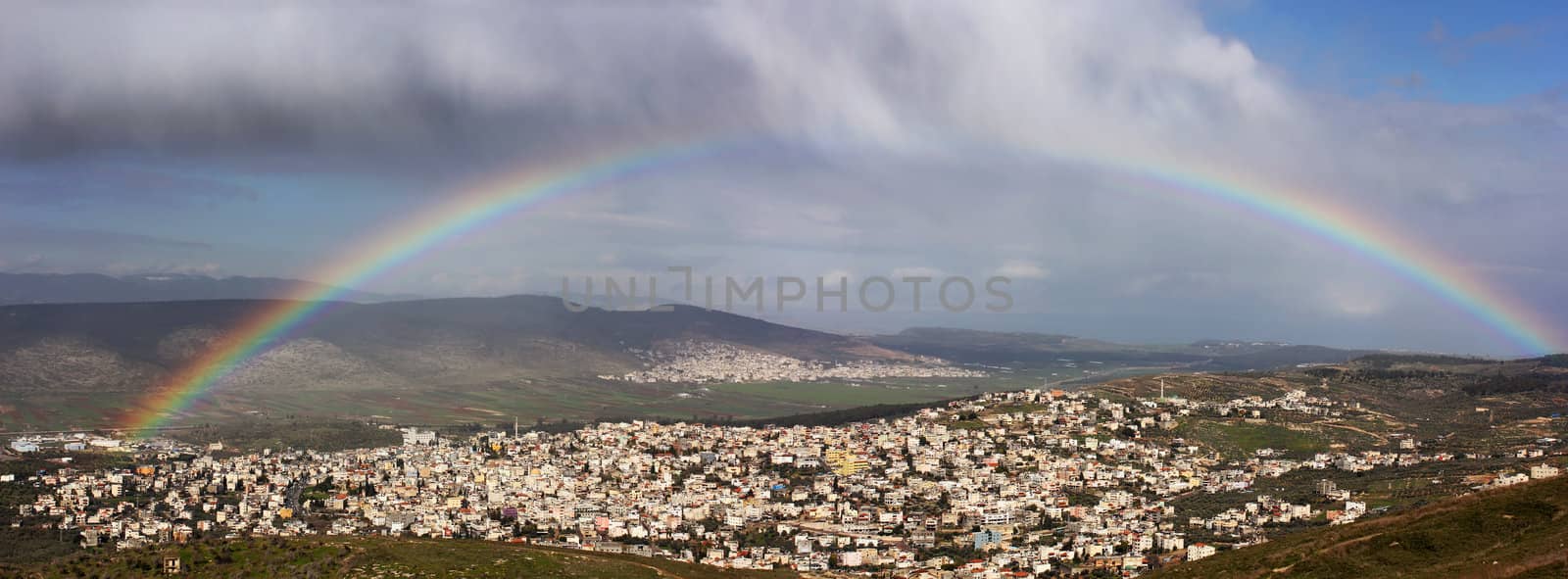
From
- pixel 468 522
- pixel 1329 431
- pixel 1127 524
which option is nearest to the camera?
pixel 1127 524

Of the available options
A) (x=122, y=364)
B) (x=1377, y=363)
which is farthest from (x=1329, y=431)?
(x=122, y=364)

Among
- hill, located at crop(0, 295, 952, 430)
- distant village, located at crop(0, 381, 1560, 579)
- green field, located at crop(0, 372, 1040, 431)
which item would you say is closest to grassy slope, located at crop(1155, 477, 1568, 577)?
distant village, located at crop(0, 381, 1560, 579)

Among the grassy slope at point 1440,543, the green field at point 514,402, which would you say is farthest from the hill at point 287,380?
the grassy slope at point 1440,543

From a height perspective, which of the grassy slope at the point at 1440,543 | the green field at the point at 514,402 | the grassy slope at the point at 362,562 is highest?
the grassy slope at the point at 1440,543

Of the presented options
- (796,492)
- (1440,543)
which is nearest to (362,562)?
(796,492)

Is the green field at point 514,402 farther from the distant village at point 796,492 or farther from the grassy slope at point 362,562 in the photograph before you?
the grassy slope at point 362,562

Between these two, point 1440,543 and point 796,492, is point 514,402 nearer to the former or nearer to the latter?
point 796,492

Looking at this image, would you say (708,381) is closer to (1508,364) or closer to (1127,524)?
(1508,364)
